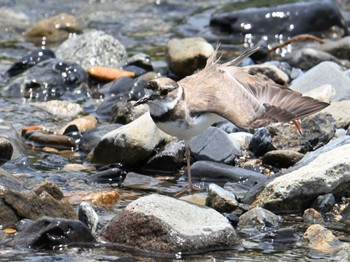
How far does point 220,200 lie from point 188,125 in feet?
2.33

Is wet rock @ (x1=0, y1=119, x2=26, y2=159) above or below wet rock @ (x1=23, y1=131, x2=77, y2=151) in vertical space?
above

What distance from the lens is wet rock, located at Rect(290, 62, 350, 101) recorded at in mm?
10383

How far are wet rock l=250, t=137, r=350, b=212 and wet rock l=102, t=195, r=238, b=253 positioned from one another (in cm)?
92

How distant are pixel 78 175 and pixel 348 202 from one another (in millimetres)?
2639

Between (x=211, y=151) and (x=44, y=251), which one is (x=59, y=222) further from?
(x=211, y=151)

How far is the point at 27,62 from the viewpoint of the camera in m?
12.8

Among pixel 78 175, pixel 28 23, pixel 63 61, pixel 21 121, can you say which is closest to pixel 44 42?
pixel 28 23

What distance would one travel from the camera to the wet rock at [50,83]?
11.9 meters

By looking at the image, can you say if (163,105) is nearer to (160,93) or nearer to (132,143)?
(160,93)

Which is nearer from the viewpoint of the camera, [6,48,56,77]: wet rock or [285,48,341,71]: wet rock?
[285,48,341,71]: wet rock

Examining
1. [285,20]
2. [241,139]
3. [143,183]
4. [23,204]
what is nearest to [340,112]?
[241,139]

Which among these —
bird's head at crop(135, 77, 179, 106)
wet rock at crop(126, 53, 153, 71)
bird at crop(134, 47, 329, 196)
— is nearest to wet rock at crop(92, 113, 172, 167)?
bird at crop(134, 47, 329, 196)

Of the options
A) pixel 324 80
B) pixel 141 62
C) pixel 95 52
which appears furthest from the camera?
pixel 95 52

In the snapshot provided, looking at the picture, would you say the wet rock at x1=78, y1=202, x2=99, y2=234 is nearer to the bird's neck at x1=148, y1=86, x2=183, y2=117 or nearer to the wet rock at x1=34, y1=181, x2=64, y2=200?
the wet rock at x1=34, y1=181, x2=64, y2=200
